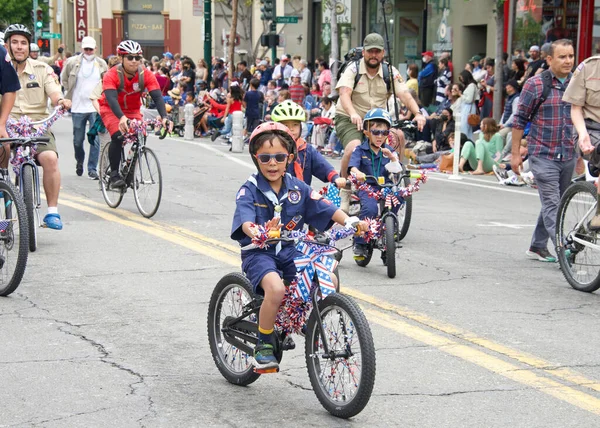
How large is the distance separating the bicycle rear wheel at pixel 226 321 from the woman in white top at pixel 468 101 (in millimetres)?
15691

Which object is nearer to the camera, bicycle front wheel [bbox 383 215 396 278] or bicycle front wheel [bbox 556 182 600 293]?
bicycle front wheel [bbox 556 182 600 293]

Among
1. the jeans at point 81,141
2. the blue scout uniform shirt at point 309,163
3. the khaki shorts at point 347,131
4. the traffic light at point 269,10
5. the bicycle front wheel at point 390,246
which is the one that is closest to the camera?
the blue scout uniform shirt at point 309,163

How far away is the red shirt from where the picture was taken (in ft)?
40.0

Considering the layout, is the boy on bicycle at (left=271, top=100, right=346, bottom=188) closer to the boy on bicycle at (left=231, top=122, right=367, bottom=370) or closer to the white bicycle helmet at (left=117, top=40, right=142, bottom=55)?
the boy on bicycle at (left=231, top=122, right=367, bottom=370)

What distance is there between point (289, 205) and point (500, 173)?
12.7m

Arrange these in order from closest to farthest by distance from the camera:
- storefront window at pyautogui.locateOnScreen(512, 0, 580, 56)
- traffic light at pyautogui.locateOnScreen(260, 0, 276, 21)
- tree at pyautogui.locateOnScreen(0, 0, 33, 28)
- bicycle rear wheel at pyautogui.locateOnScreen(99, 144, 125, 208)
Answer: bicycle rear wheel at pyautogui.locateOnScreen(99, 144, 125, 208) < storefront window at pyautogui.locateOnScreen(512, 0, 580, 56) < traffic light at pyautogui.locateOnScreen(260, 0, 276, 21) < tree at pyautogui.locateOnScreen(0, 0, 33, 28)

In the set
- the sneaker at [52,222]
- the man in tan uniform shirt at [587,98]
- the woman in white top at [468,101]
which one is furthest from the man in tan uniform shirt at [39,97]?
the woman in white top at [468,101]

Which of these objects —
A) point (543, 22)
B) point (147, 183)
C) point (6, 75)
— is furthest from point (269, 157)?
point (543, 22)

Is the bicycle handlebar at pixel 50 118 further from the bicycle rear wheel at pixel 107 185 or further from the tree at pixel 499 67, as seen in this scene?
the tree at pixel 499 67

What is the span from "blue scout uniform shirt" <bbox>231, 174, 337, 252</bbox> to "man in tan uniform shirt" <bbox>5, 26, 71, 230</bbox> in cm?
497

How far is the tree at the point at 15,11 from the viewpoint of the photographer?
278 ft

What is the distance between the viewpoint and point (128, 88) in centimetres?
1240

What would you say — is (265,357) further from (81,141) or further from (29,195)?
(81,141)

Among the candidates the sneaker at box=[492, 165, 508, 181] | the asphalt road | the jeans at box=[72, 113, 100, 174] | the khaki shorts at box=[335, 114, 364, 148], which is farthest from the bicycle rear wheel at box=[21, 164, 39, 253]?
the sneaker at box=[492, 165, 508, 181]
